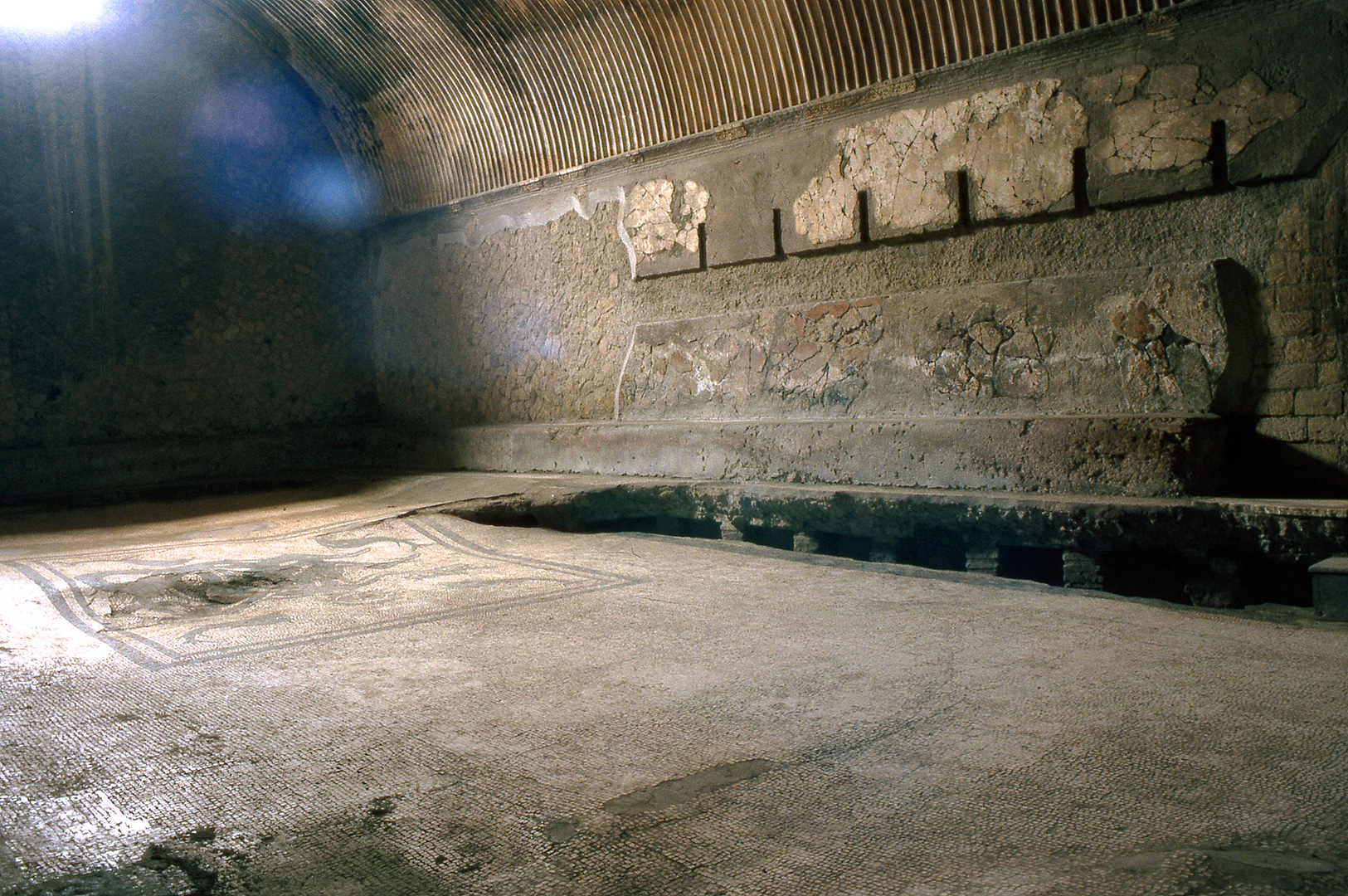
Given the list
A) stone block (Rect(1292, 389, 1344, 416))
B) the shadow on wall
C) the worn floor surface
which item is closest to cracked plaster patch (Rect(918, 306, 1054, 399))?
the shadow on wall

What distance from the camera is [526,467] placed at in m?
6.75

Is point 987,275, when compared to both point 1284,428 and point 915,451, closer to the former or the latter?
point 915,451

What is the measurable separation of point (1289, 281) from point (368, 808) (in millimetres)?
4065

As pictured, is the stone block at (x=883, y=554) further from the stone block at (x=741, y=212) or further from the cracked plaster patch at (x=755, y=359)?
the stone block at (x=741, y=212)

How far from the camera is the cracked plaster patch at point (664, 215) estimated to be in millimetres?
5914

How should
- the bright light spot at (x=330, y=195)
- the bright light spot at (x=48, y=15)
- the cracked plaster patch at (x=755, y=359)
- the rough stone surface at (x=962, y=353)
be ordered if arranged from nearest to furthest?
the rough stone surface at (x=962, y=353) → the cracked plaster patch at (x=755, y=359) → the bright light spot at (x=48, y=15) → the bright light spot at (x=330, y=195)

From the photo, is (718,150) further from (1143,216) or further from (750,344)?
(1143,216)

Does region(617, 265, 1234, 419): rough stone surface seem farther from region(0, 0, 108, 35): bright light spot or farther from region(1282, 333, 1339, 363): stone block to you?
region(0, 0, 108, 35): bright light spot

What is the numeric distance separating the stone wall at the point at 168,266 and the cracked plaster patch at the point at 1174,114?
6756 millimetres

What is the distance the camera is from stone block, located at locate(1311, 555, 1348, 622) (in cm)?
295

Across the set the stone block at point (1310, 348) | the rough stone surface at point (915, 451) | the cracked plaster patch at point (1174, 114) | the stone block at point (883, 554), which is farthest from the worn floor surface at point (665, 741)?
the cracked plaster patch at point (1174, 114)

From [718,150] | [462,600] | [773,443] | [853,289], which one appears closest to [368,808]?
[462,600]

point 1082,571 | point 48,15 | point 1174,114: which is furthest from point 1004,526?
point 48,15

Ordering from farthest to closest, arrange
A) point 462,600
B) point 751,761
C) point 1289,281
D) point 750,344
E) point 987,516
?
1. point 750,344
2. point 987,516
3. point 1289,281
4. point 462,600
5. point 751,761
